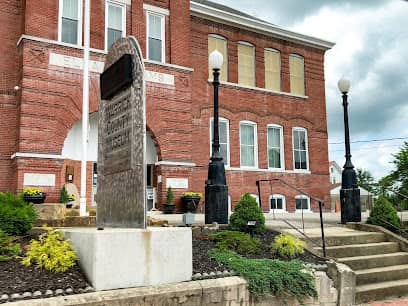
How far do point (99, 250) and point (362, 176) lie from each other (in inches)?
3199

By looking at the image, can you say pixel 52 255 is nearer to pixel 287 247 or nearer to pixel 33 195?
pixel 287 247

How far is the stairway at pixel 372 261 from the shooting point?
7668 millimetres

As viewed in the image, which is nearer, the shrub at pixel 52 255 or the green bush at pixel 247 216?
the shrub at pixel 52 255

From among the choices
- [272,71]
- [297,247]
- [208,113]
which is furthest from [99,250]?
Result: [272,71]

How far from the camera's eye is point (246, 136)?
837 inches

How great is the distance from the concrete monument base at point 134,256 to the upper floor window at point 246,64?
16340mm

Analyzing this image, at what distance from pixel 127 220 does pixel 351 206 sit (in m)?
7.81

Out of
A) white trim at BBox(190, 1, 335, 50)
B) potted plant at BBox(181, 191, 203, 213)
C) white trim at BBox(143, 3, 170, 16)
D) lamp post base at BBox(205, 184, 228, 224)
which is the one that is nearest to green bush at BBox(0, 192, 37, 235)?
lamp post base at BBox(205, 184, 228, 224)

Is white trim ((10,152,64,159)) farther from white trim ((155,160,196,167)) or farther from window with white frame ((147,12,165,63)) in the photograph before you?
window with white frame ((147,12,165,63))

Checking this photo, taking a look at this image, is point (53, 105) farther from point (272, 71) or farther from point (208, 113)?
point (272, 71)

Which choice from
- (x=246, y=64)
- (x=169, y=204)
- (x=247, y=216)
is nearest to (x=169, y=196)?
(x=169, y=204)

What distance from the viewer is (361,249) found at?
28.9 feet

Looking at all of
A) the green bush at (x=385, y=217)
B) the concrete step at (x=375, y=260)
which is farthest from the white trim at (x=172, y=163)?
the concrete step at (x=375, y=260)

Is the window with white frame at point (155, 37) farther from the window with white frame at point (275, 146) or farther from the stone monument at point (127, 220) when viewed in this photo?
the stone monument at point (127, 220)
